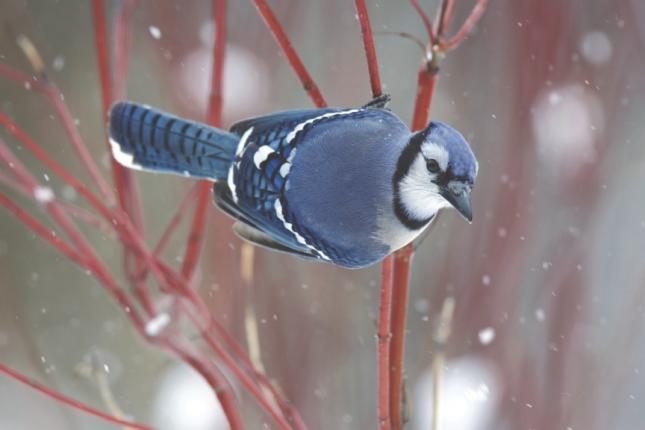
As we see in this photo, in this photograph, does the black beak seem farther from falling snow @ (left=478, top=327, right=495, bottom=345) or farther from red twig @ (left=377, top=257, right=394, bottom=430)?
falling snow @ (left=478, top=327, right=495, bottom=345)

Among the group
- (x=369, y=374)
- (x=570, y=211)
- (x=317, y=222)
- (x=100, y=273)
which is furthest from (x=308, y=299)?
(x=100, y=273)

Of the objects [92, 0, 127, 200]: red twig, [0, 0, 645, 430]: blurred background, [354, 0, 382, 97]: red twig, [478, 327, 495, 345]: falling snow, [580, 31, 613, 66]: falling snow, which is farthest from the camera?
[580, 31, 613, 66]: falling snow

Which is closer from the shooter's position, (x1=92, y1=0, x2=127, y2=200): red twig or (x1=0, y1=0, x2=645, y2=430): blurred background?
(x1=92, y1=0, x2=127, y2=200): red twig

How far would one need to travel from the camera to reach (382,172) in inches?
33.1

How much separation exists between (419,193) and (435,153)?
0.07 meters

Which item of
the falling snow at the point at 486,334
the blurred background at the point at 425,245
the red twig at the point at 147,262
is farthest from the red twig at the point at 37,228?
the falling snow at the point at 486,334

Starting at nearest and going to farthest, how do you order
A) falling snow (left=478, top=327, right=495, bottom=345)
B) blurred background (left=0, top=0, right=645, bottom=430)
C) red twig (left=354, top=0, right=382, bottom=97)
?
red twig (left=354, top=0, right=382, bottom=97)
falling snow (left=478, top=327, right=495, bottom=345)
blurred background (left=0, top=0, right=645, bottom=430)

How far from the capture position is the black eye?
2.41 feet

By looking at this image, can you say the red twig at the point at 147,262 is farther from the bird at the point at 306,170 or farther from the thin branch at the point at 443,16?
the thin branch at the point at 443,16

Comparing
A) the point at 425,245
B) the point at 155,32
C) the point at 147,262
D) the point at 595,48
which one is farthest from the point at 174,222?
the point at 425,245

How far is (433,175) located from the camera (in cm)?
75

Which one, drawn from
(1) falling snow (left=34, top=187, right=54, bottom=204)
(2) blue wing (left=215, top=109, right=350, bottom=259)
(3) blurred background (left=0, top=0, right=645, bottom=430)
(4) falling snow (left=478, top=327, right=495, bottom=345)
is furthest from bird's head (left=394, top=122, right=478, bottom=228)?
(4) falling snow (left=478, top=327, right=495, bottom=345)

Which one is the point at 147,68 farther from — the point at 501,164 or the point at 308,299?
the point at 501,164

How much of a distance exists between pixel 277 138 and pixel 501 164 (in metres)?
1.24
